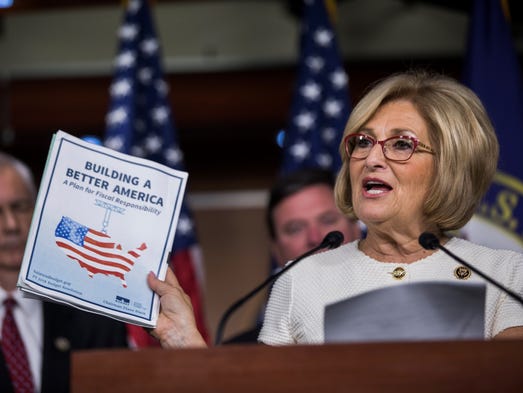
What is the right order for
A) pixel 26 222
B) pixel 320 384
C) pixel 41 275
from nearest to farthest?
1. pixel 320 384
2. pixel 41 275
3. pixel 26 222

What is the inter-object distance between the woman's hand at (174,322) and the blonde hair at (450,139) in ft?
1.85

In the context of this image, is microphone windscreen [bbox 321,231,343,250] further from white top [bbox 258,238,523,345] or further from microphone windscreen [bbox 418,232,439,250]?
microphone windscreen [bbox 418,232,439,250]

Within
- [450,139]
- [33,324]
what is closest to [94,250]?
[450,139]

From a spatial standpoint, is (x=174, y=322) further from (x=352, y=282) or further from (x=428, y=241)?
(x=428, y=241)

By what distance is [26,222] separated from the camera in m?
3.72

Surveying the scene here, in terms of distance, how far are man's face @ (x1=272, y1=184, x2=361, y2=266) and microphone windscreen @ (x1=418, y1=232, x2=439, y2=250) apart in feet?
4.89

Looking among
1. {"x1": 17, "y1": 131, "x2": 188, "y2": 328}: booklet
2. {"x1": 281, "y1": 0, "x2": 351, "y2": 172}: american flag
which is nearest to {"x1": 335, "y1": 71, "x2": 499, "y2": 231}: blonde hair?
{"x1": 17, "y1": 131, "x2": 188, "y2": 328}: booklet

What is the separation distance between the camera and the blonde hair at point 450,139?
224 cm

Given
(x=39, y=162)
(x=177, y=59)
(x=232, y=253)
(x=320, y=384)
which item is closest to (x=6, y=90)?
(x=39, y=162)

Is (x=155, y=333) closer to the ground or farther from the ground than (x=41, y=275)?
closer to the ground

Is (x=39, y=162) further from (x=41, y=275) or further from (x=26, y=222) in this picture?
(x=41, y=275)

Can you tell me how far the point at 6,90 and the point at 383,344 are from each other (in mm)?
4073

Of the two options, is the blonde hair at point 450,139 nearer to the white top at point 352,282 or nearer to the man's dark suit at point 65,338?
the white top at point 352,282

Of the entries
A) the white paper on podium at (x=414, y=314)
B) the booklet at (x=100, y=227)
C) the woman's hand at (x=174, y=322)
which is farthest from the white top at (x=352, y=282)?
the booklet at (x=100, y=227)
